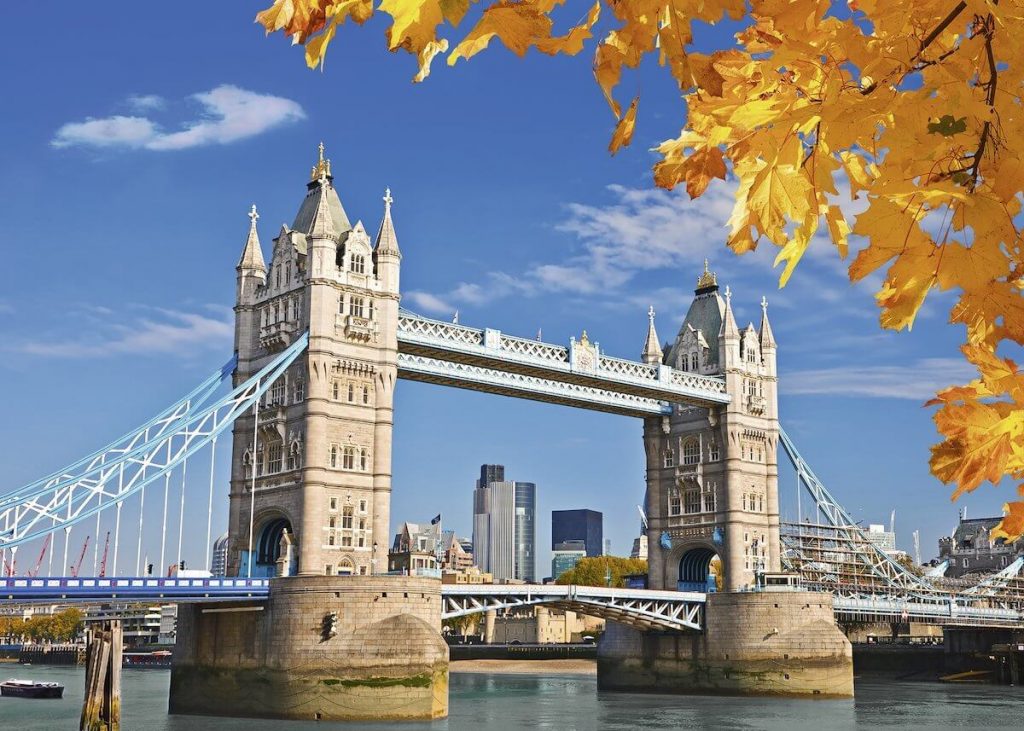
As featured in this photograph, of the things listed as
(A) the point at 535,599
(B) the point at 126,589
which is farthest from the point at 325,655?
(A) the point at 535,599

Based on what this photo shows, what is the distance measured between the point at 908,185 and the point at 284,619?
38.3m

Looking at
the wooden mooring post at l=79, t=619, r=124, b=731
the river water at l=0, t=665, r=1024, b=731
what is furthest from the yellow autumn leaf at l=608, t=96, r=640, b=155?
the wooden mooring post at l=79, t=619, r=124, b=731

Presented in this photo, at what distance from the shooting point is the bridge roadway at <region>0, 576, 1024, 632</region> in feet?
120

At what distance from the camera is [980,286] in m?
2.54

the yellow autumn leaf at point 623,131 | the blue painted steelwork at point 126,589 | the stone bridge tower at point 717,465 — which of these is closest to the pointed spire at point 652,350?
the stone bridge tower at point 717,465

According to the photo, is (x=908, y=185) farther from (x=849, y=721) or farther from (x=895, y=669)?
(x=895, y=669)

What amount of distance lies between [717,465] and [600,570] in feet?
179

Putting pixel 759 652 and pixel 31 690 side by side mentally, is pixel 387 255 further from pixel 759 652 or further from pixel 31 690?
pixel 31 690

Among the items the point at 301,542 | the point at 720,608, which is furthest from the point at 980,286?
the point at 720,608

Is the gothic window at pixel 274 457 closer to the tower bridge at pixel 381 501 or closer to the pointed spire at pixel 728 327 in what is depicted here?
the tower bridge at pixel 381 501

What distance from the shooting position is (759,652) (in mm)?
52219

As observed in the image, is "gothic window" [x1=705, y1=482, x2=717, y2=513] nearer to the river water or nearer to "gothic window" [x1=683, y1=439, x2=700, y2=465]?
"gothic window" [x1=683, y1=439, x2=700, y2=465]

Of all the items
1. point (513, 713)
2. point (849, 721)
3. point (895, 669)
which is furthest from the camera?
point (895, 669)

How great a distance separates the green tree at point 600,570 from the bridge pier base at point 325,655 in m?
65.4
